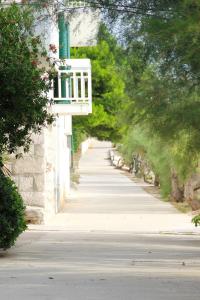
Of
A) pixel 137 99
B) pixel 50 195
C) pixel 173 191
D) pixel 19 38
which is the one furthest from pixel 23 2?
pixel 173 191

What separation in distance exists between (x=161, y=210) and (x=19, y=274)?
19.1 metres

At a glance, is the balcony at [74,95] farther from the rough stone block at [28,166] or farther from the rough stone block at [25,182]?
the rough stone block at [25,182]

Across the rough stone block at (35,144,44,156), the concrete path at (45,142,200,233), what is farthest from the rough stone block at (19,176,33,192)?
the concrete path at (45,142,200,233)

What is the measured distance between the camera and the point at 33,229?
68.3 ft

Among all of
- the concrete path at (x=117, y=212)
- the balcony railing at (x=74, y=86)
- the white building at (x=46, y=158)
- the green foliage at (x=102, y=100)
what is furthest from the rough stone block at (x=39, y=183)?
the green foliage at (x=102, y=100)

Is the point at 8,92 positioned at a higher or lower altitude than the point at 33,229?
higher

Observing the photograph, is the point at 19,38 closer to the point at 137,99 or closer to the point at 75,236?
the point at 137,99

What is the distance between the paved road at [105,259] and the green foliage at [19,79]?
6.71 feet

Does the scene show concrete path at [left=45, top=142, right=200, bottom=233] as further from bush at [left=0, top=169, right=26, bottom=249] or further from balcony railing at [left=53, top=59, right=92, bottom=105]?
bush at [left=0, top=169, right=26, bottom=249]

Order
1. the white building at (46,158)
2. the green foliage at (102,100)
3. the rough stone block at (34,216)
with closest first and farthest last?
1. the rough stone block at (34,216)
2. the white building at (46,158)
3. the green foliage at (102,100)

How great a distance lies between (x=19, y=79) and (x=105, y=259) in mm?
3071

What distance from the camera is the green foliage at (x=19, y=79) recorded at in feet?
42.4

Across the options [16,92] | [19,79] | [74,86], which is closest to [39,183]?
[74,86]

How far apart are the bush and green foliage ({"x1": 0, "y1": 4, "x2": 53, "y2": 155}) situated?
29.2 inches
